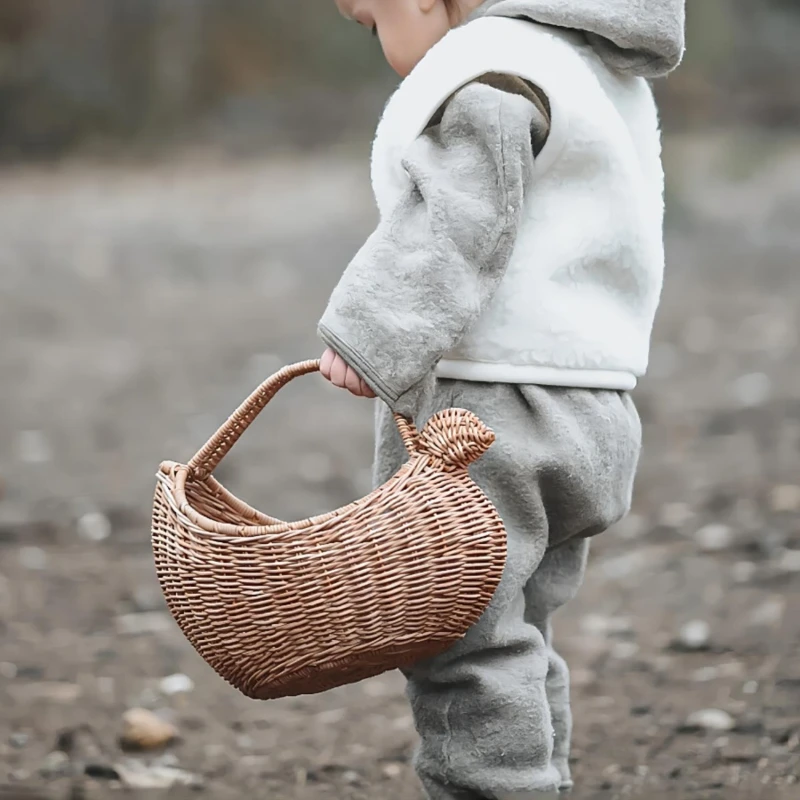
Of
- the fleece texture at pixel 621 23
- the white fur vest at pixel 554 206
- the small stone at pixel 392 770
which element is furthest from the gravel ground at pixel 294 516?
the fleece texture at pixel 621 23

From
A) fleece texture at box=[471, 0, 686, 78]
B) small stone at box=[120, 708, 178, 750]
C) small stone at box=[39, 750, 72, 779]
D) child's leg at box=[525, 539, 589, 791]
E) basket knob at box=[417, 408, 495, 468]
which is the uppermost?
fleece texture at box=[471, 0, 686, 78]

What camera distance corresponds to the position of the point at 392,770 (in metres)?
2.36

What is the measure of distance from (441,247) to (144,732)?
1.22m

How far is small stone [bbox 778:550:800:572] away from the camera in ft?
10.6

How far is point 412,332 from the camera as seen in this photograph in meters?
1.59

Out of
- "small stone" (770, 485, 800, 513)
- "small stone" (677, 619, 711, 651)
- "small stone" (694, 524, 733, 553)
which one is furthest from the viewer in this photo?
"small stone" (770, 485, 800, 513)

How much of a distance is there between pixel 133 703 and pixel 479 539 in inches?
50.4

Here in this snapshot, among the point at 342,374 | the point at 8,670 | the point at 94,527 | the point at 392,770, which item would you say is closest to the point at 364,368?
the point at 342,374

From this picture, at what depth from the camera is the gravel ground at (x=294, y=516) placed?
2.40m

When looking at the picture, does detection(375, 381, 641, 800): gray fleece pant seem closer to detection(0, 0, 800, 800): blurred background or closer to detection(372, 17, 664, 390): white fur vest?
detection(372, 17, 664, 390): white fur vest

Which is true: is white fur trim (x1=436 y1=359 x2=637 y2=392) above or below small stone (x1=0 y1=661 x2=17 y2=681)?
above

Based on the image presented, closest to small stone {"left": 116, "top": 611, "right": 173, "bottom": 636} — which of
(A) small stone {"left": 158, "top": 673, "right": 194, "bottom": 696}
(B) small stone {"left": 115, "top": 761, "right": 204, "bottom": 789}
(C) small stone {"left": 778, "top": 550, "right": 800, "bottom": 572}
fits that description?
(A) small stone {"left": 158, "top": 673, "right": 194, "bottom": 696}

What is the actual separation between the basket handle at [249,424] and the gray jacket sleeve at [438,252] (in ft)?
0.12

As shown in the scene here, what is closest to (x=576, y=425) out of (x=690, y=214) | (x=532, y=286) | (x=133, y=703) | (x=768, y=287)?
(x=532, y=286)
